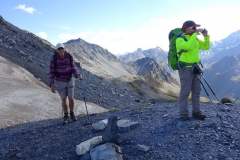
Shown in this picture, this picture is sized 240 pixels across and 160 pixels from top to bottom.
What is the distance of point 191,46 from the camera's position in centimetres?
753

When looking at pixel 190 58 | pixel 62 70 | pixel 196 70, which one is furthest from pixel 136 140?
pixel 62 70

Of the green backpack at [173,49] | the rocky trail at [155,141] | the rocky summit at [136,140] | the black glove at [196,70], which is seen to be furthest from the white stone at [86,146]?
the black glove at [196,70]

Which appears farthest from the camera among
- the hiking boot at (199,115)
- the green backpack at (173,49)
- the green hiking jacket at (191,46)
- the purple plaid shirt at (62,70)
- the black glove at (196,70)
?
the purple plaid shirt at (62,70)

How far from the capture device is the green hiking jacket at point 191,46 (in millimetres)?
7523

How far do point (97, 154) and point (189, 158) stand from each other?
2.40 meters

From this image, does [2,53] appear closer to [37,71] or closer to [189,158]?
[37,71]

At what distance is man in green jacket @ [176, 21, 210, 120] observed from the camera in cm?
762

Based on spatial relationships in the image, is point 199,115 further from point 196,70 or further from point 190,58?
point 190,58

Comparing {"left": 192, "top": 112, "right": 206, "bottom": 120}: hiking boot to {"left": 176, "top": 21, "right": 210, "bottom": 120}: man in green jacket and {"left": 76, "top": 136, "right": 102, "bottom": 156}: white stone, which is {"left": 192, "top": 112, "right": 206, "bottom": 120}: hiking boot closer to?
{"left": 176, "top": 21, "right": 210, "bottom": 120}: man in green jacket

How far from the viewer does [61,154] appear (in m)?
7.21

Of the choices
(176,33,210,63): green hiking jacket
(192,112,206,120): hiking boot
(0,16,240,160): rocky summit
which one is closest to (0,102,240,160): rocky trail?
(0,16,240,160): rocky summit

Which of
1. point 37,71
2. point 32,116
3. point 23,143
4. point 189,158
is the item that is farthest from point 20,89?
point 189,158

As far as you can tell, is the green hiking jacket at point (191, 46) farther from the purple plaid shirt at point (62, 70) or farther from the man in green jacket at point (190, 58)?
the purple plaid shirt at point (62, 70)

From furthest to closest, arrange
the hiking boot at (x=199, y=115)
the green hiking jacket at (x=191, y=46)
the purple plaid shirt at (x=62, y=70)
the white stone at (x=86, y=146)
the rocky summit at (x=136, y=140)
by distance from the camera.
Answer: the purple plaid shirt at (x=62, y=70) < the hiking boot at (x=199, y=115) < the green hiking jacket at (x=191, y=46) < the white stone at (x=86, y=146) < the rocky summit at (x=136, y=140)
